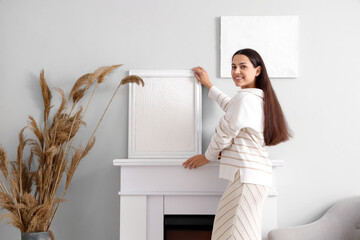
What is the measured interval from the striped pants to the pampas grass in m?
0.98

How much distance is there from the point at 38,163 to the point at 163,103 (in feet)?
3.26

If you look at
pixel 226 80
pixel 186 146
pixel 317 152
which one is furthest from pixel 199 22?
pixel 317 152

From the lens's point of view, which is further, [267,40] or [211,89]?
[267,40]

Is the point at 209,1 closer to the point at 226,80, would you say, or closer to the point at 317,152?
the point at 226,80

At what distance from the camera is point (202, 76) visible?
2.68 meters

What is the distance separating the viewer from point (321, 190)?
8.93 feet

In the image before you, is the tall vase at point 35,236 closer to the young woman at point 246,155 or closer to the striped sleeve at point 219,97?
the young woman at point 246,155

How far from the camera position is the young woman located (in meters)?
2.03

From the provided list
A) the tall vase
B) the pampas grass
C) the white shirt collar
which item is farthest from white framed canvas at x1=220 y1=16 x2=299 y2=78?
the tall vase

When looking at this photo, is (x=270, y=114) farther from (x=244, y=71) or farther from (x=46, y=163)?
(x=46, y=163)

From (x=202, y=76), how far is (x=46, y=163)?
1.21m

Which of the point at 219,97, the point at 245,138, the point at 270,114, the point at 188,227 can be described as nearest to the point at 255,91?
the point at 270,114

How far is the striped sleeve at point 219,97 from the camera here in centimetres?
253

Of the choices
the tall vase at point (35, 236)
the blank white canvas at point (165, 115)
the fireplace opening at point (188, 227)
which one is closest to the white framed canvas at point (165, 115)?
the blank white canvas at point (165, 115)
